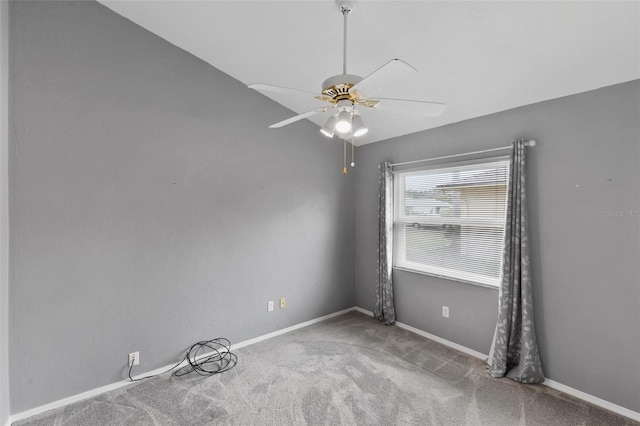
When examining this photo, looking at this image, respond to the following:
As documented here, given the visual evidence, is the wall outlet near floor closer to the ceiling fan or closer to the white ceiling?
the white ceiling

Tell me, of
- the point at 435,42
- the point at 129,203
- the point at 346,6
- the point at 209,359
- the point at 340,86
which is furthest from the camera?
the point at 209,359

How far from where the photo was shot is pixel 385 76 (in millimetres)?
1410

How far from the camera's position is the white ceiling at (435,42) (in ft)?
5.89

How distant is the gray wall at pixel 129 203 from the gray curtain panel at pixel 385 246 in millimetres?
1036

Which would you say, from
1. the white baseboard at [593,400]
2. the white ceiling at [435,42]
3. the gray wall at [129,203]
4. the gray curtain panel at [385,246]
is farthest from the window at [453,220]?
the gray wall at [129,203]

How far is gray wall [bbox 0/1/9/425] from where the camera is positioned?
1.90 meters

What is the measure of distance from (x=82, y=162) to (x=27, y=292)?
99 centimetres

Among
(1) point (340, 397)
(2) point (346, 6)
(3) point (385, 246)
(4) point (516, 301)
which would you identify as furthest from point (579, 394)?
(2) point (346, 6)

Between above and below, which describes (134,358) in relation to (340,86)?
below

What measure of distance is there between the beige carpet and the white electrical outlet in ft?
0.57

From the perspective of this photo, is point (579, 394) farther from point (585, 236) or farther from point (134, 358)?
point (134, 358)

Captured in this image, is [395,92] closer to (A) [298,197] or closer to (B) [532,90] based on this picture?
(B) [532,90]

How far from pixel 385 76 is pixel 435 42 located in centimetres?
102

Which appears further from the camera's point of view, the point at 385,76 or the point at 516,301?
the point at 516,301
